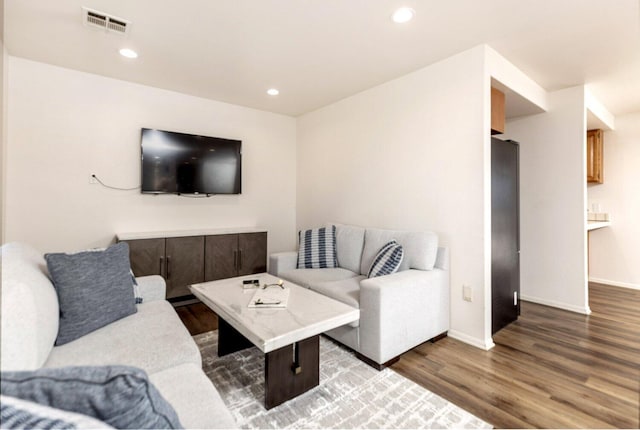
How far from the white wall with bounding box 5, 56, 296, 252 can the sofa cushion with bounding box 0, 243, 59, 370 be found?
185cm

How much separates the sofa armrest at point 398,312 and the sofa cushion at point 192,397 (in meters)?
1.17

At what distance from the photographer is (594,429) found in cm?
151

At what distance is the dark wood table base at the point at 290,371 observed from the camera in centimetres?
167

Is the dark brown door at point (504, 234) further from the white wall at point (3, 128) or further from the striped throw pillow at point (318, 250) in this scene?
the white wall at point (3, 128)

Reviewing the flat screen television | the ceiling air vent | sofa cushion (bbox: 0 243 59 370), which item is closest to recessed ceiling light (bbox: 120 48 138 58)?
the ceiling air vent

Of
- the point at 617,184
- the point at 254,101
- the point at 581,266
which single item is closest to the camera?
the point at 581,266

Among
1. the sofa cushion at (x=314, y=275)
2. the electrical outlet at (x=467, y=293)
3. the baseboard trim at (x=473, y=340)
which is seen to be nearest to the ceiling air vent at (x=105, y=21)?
the sofa cushion at (x=314, y=275)

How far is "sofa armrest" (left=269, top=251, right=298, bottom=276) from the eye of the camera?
3.12 meters

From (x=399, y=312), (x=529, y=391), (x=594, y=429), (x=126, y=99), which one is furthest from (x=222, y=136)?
(x=594, y=429)

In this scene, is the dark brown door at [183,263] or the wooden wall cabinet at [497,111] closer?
the wooden wall cabinet at [497,111]

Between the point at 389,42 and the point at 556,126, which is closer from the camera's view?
the point at 389,42

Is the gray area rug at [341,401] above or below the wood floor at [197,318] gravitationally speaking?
below

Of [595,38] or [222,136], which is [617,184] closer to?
[595,38]

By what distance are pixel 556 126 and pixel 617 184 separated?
190cm
